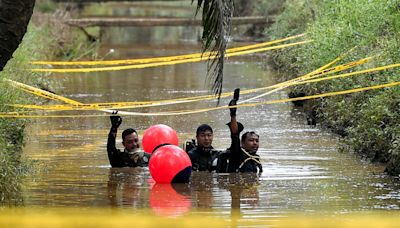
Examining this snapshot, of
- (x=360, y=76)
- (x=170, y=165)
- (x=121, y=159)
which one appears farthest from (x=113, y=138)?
(x=360, y=76)

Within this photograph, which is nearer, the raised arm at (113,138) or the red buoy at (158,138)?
the raised arm at (113,138)

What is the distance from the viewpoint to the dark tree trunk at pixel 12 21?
1044 cm

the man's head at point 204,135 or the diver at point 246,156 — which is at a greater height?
the man's head at point 204,135

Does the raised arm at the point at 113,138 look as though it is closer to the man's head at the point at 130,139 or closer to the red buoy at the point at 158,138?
the man's head at the point at 130,139

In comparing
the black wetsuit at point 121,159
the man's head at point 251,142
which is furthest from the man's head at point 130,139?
the man's head at point 251,142

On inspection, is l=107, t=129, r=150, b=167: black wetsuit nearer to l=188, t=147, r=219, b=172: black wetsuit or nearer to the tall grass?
l=188, t=147, r=219, b=172: black wetsuit

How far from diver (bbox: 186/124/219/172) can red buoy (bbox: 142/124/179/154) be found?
1.94 ft

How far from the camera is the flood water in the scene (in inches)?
450

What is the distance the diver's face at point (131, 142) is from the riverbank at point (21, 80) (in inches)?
54.8

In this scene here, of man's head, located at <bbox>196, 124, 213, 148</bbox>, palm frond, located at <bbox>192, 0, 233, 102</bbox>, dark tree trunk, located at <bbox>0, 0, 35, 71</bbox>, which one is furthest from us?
man's head, located at <bbox>196, 124, 213, 148</bbox>

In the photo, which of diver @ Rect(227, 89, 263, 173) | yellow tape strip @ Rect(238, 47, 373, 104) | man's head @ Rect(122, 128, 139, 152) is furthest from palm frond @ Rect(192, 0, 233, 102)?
yellow tape strip @ Rect(238, 47, 373, 104)

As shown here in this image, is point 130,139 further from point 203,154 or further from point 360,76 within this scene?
point 360,76

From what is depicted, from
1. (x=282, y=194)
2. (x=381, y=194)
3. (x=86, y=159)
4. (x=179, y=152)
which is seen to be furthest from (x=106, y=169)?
(x=381, y=194)

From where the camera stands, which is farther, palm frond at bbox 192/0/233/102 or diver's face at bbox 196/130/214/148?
diver's face at bbox 196/130/214/148
